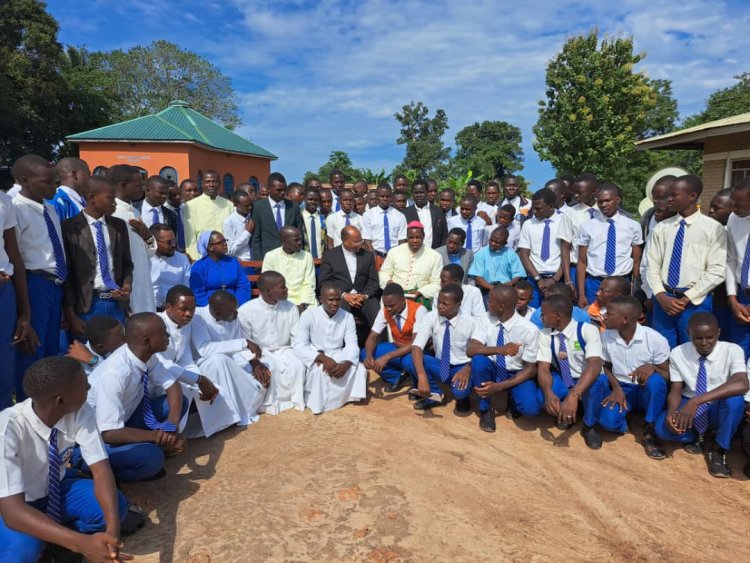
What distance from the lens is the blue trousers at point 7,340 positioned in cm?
354

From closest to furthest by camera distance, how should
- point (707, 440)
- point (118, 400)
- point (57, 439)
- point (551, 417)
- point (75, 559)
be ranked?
point (57, 439), point (75, 559), point (118, 400), point (707, 440), point (551, 417)

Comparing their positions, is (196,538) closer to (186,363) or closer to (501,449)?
(186,363)

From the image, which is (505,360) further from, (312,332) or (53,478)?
(53,478)

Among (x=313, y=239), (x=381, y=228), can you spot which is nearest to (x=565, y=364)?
(x=381, y=228)

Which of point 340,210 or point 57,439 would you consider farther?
point 340,210

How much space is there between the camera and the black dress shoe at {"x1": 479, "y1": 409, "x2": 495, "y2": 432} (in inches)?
183

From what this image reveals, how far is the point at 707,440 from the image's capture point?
420 centimetres

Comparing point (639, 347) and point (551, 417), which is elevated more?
point (639, 347)

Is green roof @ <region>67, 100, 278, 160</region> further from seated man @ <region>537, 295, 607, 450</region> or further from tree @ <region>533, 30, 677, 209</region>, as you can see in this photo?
seated man @ <region>537, 295, 607, 450</region>

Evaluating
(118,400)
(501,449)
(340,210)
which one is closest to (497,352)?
(501,449)

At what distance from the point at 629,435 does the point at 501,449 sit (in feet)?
4.24

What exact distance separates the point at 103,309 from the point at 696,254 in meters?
5.35

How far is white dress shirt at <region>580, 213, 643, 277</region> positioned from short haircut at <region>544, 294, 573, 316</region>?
1.30 metres

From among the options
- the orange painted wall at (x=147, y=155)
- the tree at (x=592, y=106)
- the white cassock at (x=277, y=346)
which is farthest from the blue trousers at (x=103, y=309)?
the orange painted wall at (x=147, y=155)
